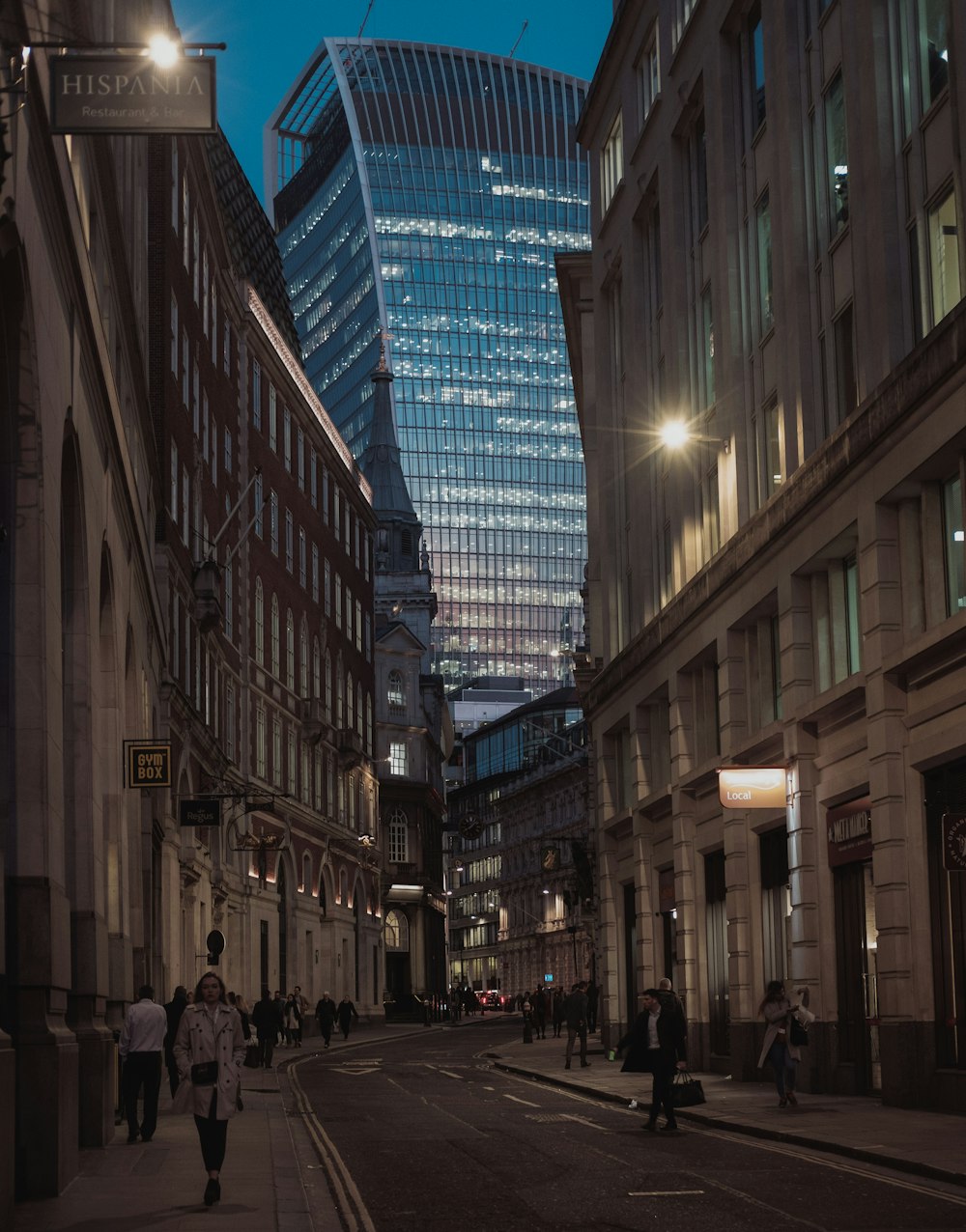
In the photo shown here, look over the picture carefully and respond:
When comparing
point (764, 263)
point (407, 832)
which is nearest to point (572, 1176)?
point (764, 263)

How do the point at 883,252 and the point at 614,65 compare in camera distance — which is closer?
the point at 883,252

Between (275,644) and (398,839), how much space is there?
41723 mm

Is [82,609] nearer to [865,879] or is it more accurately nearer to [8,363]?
[8,363]

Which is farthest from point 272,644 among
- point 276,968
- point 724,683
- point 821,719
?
point 821,719

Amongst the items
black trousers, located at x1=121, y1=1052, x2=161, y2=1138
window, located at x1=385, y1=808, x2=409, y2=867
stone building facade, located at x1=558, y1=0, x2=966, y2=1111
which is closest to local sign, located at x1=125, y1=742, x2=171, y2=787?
black trousers, located at x1=121, y1=1052, x2=161, y2=1138

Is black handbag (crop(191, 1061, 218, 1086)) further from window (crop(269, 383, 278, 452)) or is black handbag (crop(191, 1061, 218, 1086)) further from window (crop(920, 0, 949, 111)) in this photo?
window (crop(269, 383, 278, 452))

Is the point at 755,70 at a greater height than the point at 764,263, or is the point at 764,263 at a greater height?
the point at 755,70

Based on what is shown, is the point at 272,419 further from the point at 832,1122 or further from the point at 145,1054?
the point at 832,1122

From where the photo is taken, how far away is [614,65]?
47.8 meters

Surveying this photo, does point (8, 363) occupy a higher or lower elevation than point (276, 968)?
higher

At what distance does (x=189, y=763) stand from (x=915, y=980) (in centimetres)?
2970

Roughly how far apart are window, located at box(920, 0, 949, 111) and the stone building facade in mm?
54

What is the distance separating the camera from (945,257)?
81.6 ft

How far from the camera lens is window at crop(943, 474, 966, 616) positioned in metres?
24.0
